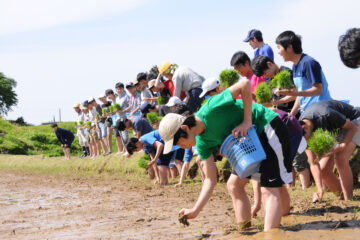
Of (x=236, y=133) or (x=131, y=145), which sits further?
(x=131, y=145)

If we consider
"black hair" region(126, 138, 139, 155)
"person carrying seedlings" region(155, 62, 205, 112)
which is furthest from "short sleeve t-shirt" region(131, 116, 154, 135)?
"person carrying seedlings" region(155, 62, 205, 112)

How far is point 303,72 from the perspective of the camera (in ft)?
17.6

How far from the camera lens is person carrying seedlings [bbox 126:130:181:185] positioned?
8719 millimetres

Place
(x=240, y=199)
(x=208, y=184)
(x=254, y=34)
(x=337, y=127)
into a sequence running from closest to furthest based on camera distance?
(x=208, y=184) < (x=240, y=199) < (x=337, y=127) < (x=254, y=34)

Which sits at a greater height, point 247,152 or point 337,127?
point 337,127

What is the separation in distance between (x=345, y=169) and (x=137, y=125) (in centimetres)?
517

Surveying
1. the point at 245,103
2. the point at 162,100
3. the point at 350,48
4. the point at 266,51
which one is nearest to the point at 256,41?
the point at 266,51

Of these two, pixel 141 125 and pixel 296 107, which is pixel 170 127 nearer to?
pixel 296 107

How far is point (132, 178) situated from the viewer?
1109cm

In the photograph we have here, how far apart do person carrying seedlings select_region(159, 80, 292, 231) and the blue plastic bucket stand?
64 millimetres

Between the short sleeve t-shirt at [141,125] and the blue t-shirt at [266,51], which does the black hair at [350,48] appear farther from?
the short sleeve t-shirt at [141,125]

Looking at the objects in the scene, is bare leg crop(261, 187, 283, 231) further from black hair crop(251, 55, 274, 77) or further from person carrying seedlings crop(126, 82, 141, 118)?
person carrying seedlings crop(126, 82, 141, 118)

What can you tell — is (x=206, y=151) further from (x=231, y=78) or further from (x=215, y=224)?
(x=231, y=78)

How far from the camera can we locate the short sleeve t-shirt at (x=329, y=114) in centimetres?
491
